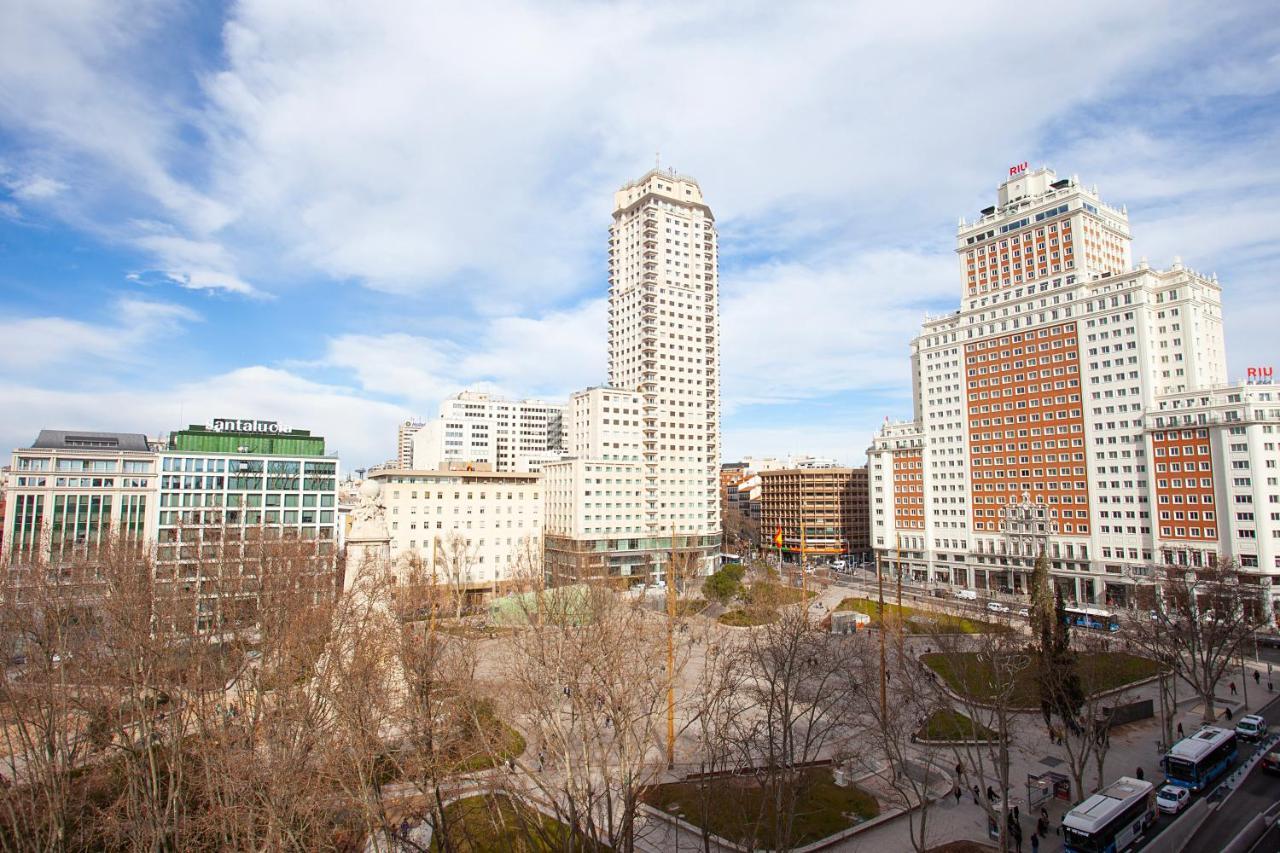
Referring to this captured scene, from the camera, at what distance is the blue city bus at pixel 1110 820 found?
24797mm

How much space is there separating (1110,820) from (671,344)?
8665 centimetres

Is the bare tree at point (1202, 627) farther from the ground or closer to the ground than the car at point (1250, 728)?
farther from the ground

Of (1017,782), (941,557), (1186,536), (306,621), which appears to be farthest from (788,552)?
(306,621)

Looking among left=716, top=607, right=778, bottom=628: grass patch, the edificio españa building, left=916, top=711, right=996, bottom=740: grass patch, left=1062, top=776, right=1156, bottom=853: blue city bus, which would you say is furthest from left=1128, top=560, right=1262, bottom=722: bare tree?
left=716, top=607, right=778, bottom=628: grass patch

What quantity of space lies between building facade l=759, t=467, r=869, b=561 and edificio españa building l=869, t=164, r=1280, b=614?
75.9 ft

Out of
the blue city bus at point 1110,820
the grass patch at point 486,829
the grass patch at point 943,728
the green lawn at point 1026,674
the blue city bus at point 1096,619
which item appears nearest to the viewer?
the grass patch at point 486,829

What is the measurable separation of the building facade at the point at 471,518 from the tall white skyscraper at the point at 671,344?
17.8 meters

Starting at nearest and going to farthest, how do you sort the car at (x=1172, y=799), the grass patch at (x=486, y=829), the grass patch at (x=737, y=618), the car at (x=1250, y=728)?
the grass patch at (x=486, y=829), the car at (x=1172, y=799), the car at (x=1250, y=728), the grass patch at (x=737, y=618)

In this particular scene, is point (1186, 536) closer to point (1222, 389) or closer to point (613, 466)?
point (1222, 389)

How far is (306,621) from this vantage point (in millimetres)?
27062

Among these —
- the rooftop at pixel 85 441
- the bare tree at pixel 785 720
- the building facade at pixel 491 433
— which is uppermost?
the building facade at pixel 491 433

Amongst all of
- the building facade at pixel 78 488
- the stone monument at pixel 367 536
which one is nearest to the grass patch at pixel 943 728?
the stone monument at pixel 367 536

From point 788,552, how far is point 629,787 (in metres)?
117

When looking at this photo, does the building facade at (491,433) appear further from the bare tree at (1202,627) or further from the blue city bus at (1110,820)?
the blue city bus at (1110,820)
